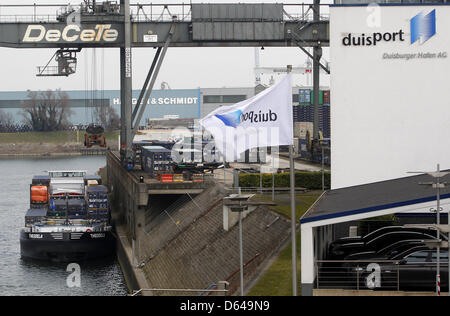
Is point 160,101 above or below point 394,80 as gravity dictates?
above

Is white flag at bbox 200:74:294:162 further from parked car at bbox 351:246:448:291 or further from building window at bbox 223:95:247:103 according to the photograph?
building window at bbox 223:95:247:103

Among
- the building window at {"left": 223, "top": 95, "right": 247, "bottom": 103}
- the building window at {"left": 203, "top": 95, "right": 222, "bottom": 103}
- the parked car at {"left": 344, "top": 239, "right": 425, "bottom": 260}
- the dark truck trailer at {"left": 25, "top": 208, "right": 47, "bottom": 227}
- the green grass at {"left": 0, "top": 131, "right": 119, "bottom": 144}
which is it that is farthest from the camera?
the green grass at {"left": 0, "top": 131, "right": 119, "bottom": 144}

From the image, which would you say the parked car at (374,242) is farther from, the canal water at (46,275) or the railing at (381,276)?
the canal water at (46,275)

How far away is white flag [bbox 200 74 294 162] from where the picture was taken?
16.7 metres

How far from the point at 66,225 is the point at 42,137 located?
132m

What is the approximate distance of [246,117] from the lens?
1686cm

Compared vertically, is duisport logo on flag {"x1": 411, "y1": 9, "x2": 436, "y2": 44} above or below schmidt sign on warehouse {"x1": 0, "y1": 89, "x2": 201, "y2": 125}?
below

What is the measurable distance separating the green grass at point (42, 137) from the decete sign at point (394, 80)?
142909mm

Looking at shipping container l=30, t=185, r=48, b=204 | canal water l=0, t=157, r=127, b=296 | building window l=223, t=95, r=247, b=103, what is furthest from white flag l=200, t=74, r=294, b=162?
building window l=223, t=95, r=247, b=103

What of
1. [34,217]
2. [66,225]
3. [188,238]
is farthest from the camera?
[34,217]

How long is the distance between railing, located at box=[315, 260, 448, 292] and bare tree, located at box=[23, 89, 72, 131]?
522ft

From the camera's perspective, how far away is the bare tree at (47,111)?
176750 millimetres

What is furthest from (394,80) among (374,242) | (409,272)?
(409,272)

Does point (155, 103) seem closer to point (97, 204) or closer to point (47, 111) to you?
point (47, 111)
